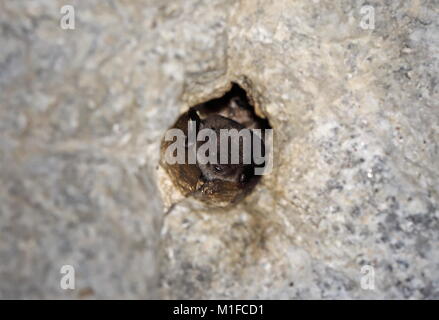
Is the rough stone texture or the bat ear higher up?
the bat ear

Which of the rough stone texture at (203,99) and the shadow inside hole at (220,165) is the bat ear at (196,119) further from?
the rough stone texture at (203,99)

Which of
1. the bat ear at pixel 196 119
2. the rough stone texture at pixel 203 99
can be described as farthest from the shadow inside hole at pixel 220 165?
the rough stone texture at pixel 203 99

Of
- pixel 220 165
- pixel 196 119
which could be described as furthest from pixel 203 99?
pixel 220 165

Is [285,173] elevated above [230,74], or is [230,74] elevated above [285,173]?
[230,74]

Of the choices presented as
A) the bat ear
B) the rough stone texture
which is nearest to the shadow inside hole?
the bat ear

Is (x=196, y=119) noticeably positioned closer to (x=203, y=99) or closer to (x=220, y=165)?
(x=220, y=165)

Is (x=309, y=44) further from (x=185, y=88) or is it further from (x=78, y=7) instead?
(x=78, y=7)

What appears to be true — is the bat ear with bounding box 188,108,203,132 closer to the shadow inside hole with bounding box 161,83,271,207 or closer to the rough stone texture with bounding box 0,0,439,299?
the shadow inside hole with bounding box 161,83,271,207
